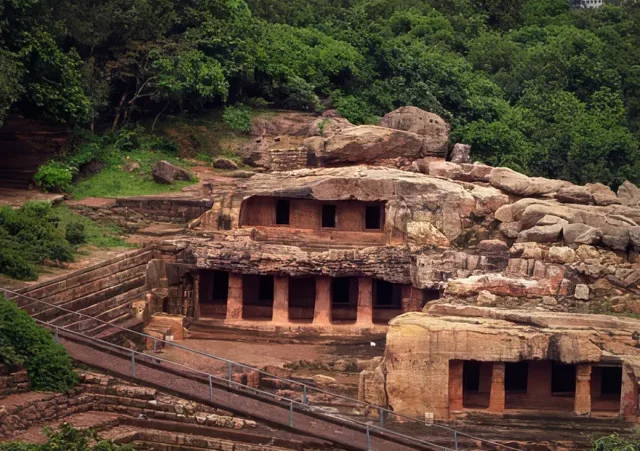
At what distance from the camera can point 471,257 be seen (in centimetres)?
3372

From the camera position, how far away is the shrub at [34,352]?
2692 cm

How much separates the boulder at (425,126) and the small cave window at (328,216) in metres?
3.96

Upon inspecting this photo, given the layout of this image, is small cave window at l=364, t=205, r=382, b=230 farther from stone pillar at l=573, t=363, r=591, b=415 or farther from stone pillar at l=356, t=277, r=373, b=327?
stone pillar at l=573, t=363, r=591, b=415

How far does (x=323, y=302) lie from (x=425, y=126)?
7.60 metres

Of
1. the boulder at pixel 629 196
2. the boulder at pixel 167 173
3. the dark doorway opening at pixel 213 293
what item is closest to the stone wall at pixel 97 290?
the dark doorway opening at pixel 213 293

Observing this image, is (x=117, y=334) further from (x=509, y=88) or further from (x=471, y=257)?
(x=509, y=88)

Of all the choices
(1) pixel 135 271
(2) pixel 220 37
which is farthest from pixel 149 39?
(1) pixel 135 271

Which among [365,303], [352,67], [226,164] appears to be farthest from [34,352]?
[352,67]

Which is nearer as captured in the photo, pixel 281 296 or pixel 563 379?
pixel 563 379

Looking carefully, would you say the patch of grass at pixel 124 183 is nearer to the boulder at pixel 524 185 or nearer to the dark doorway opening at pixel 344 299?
the dark doorway opening at pixel 344 299

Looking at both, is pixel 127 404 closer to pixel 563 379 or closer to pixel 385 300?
pixel 563 379

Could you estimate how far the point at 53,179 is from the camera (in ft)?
124

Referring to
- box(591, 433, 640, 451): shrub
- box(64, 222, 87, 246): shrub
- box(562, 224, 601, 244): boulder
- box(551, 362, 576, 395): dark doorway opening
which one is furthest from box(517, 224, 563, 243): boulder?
box(64, 222, 87, 246): shrub

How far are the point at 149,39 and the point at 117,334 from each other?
1403 centimetres
